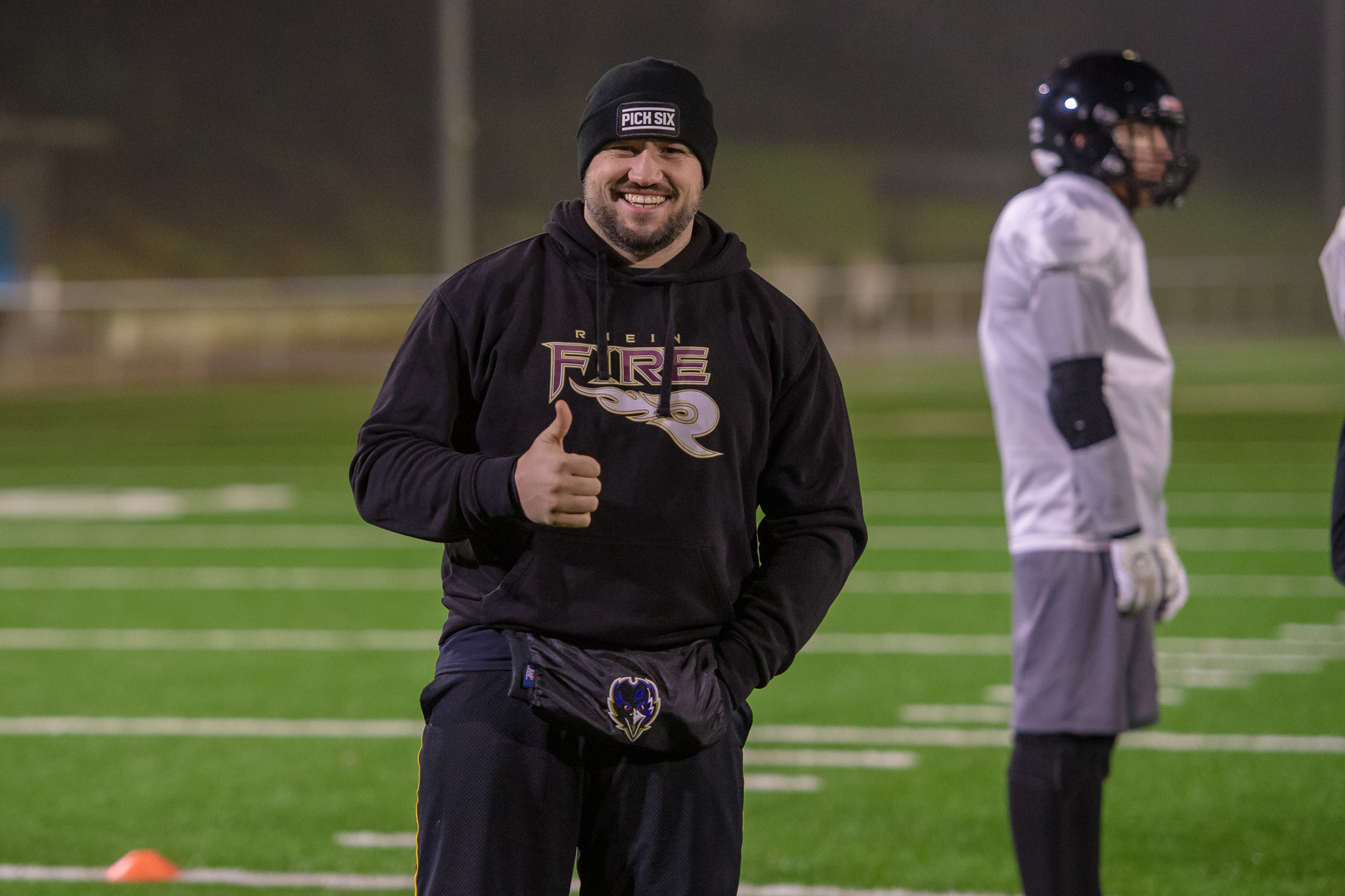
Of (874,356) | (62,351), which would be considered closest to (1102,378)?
(62,351)

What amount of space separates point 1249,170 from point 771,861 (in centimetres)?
3809

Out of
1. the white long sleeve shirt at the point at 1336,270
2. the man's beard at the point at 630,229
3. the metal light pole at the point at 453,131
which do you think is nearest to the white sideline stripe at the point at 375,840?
the man's beard at the point at 630,229

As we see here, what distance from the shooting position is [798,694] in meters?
7.45

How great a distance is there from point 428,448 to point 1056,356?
168 cm

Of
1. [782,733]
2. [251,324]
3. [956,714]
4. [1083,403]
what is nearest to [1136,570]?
[1083,403]

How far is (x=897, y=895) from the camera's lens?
4.81m

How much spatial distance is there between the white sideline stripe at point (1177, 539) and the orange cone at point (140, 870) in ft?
23.3

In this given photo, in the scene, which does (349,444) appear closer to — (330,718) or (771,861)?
(330,718)

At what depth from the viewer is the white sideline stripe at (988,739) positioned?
645cm

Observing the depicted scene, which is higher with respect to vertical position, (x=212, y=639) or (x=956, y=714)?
(x=212, y=639)

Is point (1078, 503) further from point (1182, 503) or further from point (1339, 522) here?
point (1182, 503)

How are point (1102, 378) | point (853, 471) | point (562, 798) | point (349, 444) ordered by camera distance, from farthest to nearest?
1. point (349, 444)
2. point (1102, 378)
3. point (853, 471)
4. point (562, 798)

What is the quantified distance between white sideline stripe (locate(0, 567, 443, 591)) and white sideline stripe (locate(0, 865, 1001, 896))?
514 centimetres

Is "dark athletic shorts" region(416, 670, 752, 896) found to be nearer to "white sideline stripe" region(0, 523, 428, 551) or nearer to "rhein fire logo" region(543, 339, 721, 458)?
"rhein fire logo" region(543, 339, 721, 458)
